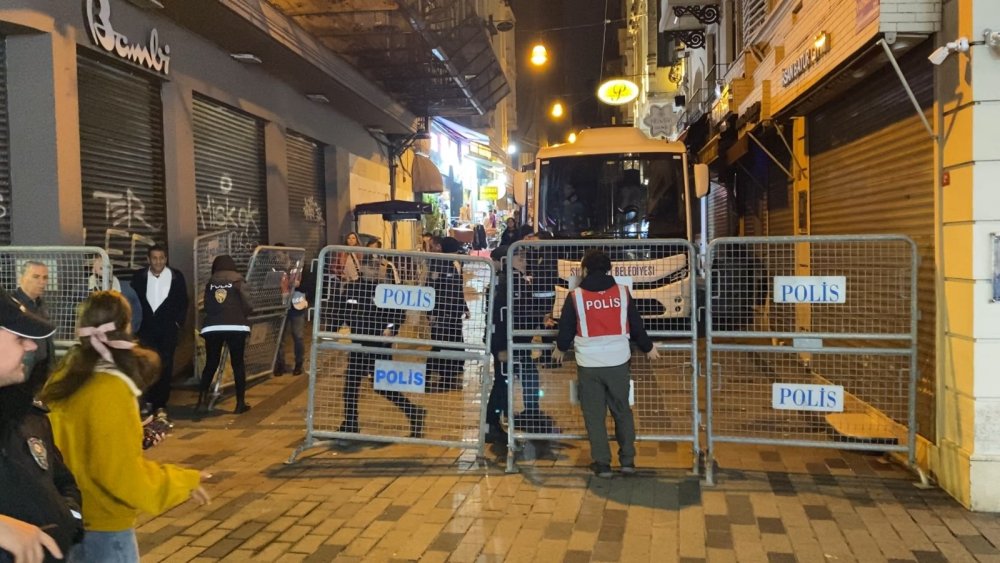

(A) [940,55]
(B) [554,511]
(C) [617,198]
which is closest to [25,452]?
(B) [554,511]

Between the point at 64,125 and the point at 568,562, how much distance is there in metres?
6.61

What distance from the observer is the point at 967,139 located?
5.12 metres

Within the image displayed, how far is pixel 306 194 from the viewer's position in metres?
15.4

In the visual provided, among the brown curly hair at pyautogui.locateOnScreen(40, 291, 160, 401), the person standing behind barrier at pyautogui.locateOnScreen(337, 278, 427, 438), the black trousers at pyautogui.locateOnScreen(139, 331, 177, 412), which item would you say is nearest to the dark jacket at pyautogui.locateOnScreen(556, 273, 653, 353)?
the person standing behind barrier at pyautogui.locateOnScreen(337, 278, 427, 438)

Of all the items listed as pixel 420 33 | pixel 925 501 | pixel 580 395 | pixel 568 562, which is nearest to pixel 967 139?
pixel 925 501

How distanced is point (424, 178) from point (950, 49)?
18.6m

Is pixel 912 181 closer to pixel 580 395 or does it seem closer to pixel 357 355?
pixel 580 395

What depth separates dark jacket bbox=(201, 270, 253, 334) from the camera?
8.13 m

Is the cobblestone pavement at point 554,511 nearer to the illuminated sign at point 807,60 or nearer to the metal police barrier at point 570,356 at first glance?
the metal police barrier at point 570,356

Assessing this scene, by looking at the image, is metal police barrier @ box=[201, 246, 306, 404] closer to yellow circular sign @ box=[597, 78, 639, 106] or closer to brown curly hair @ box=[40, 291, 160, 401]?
brown curly hair @ box=[40, 291, 160, 401]

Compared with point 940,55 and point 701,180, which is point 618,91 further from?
point 940,55

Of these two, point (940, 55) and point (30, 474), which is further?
point (940, 55)

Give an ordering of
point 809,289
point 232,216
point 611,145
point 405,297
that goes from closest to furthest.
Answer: point 809,289, point 405,297, point 611,145, point 232,216

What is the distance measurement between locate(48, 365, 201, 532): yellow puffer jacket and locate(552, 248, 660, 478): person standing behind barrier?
143 inches
